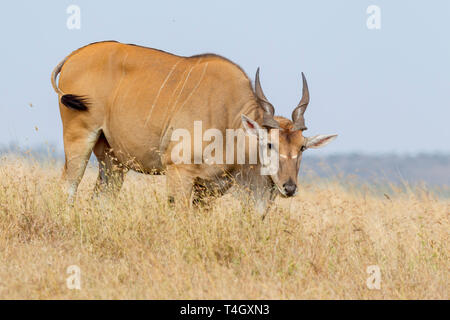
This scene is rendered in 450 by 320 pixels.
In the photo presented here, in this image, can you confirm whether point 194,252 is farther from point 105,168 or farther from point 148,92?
point 105,168

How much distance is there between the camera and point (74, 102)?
29.6ft

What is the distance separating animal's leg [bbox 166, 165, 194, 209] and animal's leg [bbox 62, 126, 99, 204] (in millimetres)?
1464

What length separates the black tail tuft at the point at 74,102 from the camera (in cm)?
900

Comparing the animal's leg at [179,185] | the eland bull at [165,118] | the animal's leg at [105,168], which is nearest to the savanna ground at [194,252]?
the animal's leg at [179,185]

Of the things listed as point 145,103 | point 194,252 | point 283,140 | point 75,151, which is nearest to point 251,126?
point 283,140

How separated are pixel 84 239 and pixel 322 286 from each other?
2677mm

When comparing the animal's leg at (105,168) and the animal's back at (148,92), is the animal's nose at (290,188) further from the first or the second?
the animal's leg at (105,168)

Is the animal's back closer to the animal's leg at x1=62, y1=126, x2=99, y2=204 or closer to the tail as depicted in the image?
the tail

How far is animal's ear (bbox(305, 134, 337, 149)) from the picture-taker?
26.6 ft

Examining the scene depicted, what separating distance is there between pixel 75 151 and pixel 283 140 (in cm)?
287

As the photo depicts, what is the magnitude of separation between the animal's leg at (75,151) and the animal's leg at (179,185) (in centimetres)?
146

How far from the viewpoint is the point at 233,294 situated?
19.0 feet
